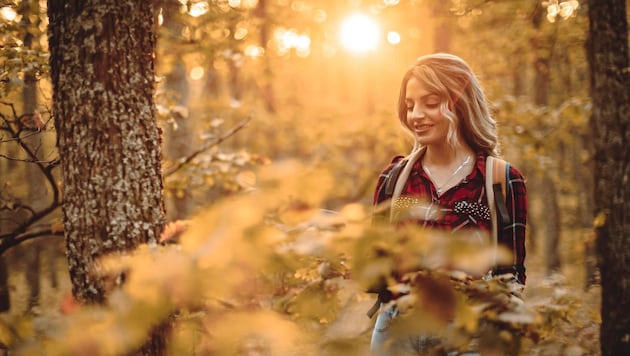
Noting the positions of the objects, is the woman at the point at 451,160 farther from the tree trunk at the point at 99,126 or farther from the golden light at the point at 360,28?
the golden light at the point at 360,28

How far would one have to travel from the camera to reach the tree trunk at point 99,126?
7.79 feet

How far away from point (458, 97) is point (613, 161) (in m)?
2.54

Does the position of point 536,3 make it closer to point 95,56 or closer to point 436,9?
point 436,9

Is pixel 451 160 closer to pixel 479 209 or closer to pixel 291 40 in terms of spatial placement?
pixel 479 209

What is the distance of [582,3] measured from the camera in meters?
4.61

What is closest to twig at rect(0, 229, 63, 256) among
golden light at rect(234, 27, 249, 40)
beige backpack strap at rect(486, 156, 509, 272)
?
beige backpack strap at rect(486, 156, 509, 272)

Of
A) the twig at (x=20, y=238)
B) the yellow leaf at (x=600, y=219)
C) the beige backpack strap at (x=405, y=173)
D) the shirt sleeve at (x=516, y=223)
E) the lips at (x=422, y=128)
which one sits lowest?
the yellow leaf at (x=600, y=219)

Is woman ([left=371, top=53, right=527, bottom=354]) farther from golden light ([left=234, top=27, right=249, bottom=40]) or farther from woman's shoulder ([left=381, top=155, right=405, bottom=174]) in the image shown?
golden light ([left=234, top=27, right=249, bottom=40])

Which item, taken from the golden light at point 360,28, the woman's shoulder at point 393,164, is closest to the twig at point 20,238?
the woman's shoulder at point 393,164

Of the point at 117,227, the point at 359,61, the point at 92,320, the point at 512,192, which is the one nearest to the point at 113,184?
the point at 117,227

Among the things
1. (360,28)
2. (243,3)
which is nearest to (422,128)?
(243,3)

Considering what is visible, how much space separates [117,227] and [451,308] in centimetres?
196

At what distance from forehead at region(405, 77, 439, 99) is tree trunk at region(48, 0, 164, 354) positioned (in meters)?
1.44

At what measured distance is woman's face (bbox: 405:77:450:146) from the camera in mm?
2357
